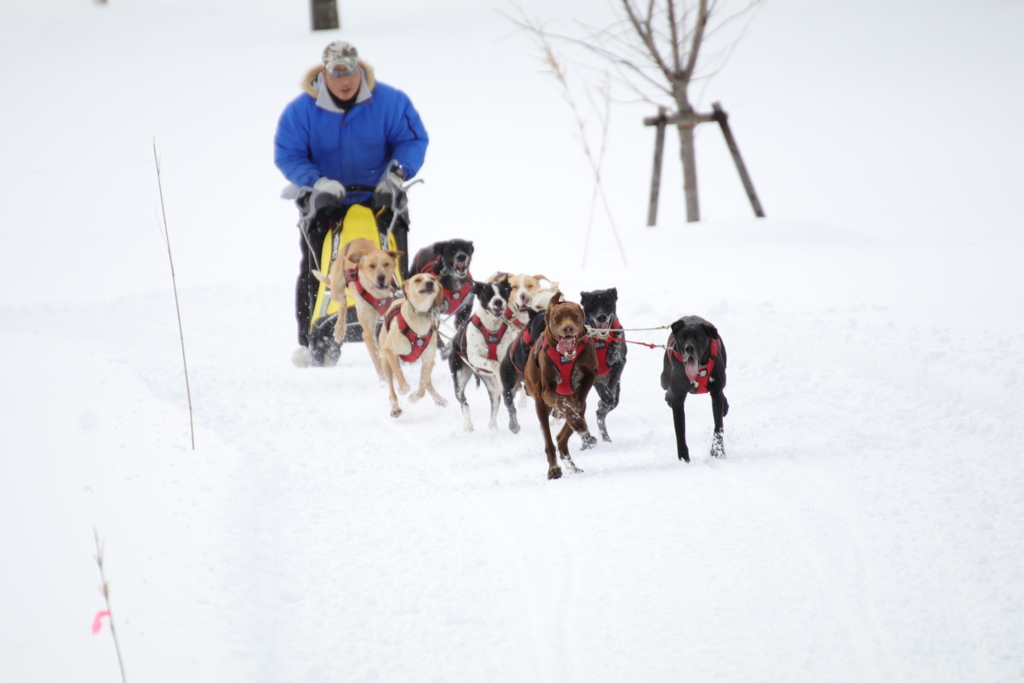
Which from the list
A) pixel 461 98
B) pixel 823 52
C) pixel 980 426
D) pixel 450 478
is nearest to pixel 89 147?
pixel 461 98

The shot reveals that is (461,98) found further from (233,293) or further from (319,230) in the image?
(319,230)

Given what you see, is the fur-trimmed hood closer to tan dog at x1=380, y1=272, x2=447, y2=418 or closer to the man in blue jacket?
the man in blue jacket

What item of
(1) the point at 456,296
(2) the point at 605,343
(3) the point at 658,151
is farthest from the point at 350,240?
(3) the point at 658,151

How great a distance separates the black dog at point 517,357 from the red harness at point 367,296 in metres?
1.47

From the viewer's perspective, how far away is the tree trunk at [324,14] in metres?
26.2

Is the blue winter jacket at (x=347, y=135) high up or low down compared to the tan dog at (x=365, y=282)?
up

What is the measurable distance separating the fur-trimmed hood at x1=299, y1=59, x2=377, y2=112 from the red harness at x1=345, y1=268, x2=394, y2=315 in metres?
1.34

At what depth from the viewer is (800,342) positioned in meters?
7.01

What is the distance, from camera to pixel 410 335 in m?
6.76

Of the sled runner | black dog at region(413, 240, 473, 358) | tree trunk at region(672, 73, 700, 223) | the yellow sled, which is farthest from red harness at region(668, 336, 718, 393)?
tree trunk at region(672, 73, 700, 223)

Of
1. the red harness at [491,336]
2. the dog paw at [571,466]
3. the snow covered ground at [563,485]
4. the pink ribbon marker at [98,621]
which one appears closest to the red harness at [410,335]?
the snow covered ground at [563,485]

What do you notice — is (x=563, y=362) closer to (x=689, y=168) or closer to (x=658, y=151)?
(x=658, y=151)

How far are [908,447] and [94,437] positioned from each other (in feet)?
14.0

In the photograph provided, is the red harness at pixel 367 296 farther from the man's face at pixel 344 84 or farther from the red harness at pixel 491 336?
the man's face at pixel 344 84
